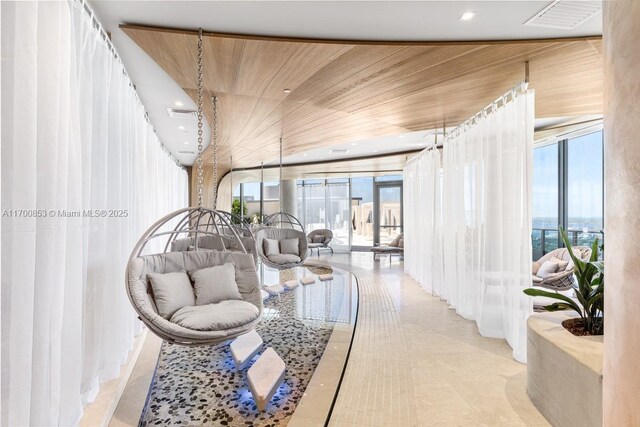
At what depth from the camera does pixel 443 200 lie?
5137mm

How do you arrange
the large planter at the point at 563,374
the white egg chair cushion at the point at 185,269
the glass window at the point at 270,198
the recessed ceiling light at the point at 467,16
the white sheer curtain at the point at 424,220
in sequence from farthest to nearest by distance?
the glass window at the point at 270,198 → the white sheer curtain at the point at 424,220 → the recessed ceiling light at the point at 467,16 → the white egg chair cushion at the point at 185,269 → the large planter at the point at 563,374

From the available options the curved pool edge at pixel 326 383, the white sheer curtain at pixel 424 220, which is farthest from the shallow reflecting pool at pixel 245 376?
the white sheer curtain at pixel 424 220

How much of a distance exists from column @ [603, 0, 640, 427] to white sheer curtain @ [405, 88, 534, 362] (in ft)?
5.97

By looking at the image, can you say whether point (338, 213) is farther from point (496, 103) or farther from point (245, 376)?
point (245, 376)

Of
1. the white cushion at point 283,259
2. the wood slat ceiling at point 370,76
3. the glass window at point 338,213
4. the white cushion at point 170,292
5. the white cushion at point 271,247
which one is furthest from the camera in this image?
the glass window at point 338,213

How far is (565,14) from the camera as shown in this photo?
2.35 meters

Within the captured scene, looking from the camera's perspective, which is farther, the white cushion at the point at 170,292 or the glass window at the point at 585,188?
the glass window at the point at 585,188

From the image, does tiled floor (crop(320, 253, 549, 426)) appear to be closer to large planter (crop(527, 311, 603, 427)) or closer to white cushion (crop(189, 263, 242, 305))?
large planter (crop(527, 311, 603, 427))

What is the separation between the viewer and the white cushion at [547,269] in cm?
519

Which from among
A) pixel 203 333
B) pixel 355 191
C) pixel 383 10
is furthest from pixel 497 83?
pixel 355 191

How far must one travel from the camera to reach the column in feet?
3.98

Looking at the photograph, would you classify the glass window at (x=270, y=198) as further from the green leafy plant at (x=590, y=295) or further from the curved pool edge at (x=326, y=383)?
the green leafy plant at (x=590, y=295)

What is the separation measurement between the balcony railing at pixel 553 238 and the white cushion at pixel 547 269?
1433mm

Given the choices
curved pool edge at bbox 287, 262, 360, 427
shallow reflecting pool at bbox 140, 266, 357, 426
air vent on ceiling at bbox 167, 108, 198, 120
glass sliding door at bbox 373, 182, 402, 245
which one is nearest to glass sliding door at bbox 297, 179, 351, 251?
glass sliding door at bbox 373, 182, 402, 245
